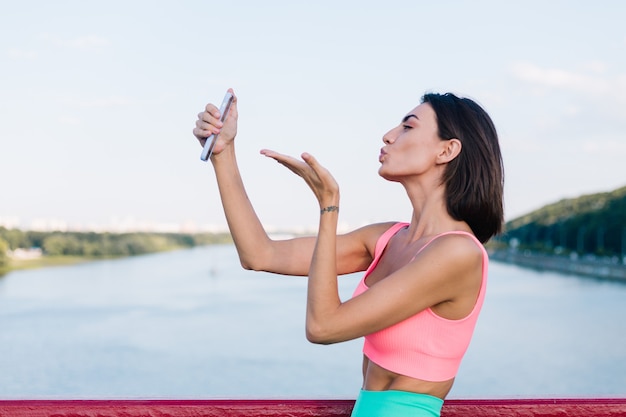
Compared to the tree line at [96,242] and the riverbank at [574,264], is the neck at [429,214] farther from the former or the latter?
the tree line at [96,242]

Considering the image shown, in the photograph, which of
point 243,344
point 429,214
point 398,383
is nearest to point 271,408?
point 398,383

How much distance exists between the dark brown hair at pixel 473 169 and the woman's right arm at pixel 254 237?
0.21m

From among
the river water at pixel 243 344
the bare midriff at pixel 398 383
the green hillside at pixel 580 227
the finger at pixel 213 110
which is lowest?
the river water at pixel 243 344

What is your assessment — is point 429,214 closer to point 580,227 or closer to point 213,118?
point 213,118

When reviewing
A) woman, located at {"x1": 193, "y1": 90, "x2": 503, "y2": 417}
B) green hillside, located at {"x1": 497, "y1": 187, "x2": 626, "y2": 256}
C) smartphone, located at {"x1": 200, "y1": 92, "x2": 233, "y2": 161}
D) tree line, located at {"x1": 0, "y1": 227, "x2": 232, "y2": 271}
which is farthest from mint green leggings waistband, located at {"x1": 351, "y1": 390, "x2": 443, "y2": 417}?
tree line, located at {"x1": 0, "y1": 227, "x2": 232, "y2": 271}

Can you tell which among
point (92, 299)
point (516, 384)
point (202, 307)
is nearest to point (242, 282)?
point (92, 299)

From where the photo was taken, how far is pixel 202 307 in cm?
4125

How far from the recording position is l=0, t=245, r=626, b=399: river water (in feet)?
69.9

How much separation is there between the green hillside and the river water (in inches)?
348

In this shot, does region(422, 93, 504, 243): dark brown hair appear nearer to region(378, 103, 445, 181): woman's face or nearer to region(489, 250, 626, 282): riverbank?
region(378, 103, 445, 181): woman's face

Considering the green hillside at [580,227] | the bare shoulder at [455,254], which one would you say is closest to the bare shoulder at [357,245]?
the bare shoulder at [455,254]

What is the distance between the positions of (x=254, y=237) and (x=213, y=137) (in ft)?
0.71

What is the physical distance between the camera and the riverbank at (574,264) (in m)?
56.7

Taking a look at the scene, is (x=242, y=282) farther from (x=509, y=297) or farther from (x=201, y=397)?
(x=201, y=397)
